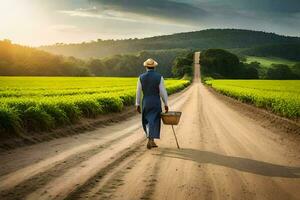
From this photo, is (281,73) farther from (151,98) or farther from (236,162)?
(236,162)

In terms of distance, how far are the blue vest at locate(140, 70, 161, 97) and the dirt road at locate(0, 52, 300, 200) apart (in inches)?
61.6

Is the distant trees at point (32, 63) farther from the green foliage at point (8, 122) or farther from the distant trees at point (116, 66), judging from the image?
the green foliage at point (8, 122)

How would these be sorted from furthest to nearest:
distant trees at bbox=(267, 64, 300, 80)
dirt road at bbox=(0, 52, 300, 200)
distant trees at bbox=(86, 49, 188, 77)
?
distant trees at bbox=(86, 49, 188, 77)
distant trees at bbox=(267, 64, 300, 80)
dirt road at bbox=(0, 52, 300, 200)

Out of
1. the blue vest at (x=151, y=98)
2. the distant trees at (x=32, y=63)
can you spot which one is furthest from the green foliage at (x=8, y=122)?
the distant trees at (x=32, y=63)

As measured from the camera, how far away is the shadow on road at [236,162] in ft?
29.9

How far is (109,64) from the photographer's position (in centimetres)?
16288

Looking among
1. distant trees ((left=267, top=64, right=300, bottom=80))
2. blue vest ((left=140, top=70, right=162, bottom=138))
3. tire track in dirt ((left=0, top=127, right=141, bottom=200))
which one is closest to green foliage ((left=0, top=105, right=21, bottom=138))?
tire track in dirt ((left=0, top=127, right=141, bottom=200))

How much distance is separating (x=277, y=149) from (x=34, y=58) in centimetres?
9300

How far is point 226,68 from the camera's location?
170500 mm

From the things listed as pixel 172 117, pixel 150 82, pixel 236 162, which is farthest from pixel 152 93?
pixel 236 162

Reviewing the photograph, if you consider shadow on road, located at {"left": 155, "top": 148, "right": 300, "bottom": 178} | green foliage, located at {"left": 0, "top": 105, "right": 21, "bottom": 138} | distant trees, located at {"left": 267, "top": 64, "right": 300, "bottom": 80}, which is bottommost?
distant trees, located at {"left": 267, "top": 64, "right": 300, "bottom": 80}

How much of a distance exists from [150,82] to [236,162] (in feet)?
12.3

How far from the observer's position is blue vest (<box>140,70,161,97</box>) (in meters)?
12.5

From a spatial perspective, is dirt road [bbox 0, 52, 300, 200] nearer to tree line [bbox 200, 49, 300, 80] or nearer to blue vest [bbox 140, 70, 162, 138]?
blue vest [bbox 140, 70, 162, 138]
